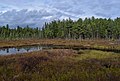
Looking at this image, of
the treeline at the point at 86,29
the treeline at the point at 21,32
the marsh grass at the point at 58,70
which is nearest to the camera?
the marsh grass at the point at 58,70

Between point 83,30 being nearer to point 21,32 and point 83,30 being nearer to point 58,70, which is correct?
point 21,32

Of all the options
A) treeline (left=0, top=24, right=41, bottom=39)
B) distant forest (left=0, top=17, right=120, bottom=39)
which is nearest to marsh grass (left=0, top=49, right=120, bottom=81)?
distant forest (left=0, top=17, right=120, bottom=39)

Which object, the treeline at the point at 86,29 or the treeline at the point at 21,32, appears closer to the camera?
the treeline at the point at 86,29

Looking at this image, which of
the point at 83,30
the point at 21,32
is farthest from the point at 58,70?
the point at 21,32

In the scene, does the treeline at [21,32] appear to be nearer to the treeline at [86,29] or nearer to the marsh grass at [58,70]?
the treeline at [86,29]

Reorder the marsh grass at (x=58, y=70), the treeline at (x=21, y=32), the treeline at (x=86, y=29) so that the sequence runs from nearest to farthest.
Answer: the marsh grass at (x=58, y=70), the treeline at (x=86, y=29), the treeline at (x=21, y=32)

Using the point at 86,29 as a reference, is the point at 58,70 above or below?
below

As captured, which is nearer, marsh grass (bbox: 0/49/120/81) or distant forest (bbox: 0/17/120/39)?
marsh grass (bbox: 0/49/120/81)

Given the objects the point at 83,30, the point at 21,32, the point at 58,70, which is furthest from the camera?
the point at 21,32

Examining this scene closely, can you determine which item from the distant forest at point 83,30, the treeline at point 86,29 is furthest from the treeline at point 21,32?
the treeline at point 86,29

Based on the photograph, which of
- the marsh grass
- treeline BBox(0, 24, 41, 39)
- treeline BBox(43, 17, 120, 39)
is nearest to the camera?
the marsh grass

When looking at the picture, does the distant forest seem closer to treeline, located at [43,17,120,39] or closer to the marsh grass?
treeline, located at [43,17,120,39]

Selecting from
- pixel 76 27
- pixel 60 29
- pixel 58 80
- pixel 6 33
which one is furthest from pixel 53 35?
pixel 58 80

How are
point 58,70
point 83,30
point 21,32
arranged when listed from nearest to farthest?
point 58,70
point 83,30
point 21,32
